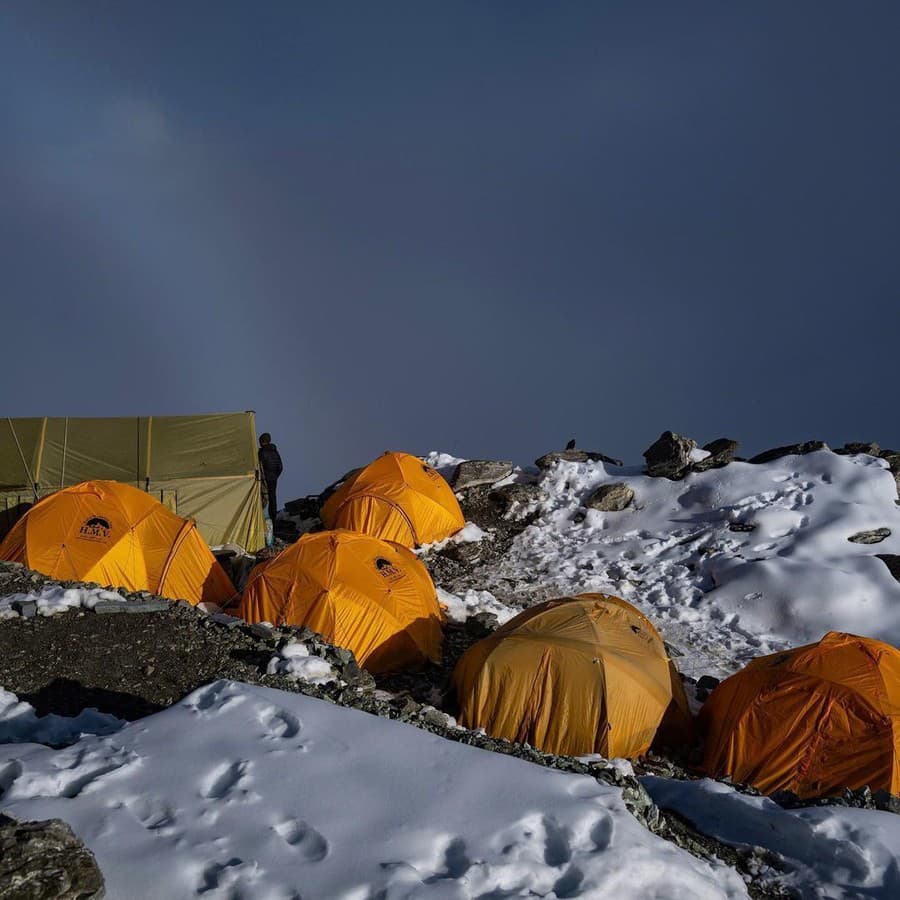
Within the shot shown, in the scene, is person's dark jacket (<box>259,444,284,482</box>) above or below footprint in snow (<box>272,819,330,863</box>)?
below

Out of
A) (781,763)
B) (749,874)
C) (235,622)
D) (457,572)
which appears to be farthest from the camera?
(457,572)

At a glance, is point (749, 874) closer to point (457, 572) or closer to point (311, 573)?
point (311, 573)

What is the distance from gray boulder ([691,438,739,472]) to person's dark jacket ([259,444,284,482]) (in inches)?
387

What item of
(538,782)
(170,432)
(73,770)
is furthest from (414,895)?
(170,432)

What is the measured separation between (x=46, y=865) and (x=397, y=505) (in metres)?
13.8

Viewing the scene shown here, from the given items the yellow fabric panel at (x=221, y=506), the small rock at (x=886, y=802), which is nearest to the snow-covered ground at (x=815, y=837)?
the small rock at (x=886, y=802)

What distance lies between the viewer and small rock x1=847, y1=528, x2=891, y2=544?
15.4 meters

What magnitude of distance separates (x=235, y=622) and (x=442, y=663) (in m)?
3.39

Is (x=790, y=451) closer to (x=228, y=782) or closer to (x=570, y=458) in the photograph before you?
(x=570, y=458)

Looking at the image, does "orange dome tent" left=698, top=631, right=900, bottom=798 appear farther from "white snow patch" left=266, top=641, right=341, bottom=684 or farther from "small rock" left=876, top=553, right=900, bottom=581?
"small rock" left=876, top=553, right=900, bottom=581

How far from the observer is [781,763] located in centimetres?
868

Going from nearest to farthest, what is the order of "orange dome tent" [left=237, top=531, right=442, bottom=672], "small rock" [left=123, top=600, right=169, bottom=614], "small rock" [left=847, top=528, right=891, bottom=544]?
"small rock" [left=123, top=600, right=169, bottom=614] → "orange dome tent" [left=237, top=531, right=442, bottom=672] → "small rock" [left=847, top=528, right=891, bottom=544]

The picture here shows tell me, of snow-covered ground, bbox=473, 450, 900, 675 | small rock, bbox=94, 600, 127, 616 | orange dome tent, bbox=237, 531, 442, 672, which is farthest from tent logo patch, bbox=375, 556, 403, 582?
snow-covered ground, bbox=473, 450, 900, 675

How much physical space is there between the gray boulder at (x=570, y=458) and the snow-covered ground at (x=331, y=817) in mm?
15887
